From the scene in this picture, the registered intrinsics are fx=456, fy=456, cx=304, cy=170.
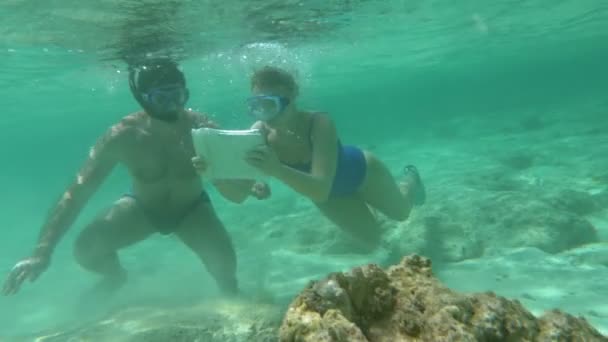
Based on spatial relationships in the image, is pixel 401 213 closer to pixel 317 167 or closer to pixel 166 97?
pixel 317 167

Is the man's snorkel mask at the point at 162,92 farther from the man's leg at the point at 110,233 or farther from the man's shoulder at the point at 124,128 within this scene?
the man's leg at the point at 110,233

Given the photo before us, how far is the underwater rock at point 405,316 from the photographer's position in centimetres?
225

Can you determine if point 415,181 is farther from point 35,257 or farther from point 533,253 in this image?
point 35,257

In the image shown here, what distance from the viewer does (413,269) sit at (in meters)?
2.98

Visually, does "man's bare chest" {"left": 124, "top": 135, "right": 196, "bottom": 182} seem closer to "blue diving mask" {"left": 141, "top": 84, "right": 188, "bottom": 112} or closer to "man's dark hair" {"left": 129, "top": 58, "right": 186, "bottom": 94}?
"blue diving mask" {"left": 141, "top": 84, "right": 188, "bottom": 112}

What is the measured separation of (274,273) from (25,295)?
24.2ft

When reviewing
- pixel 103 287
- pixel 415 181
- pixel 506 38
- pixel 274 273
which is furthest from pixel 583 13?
pixel 103 287

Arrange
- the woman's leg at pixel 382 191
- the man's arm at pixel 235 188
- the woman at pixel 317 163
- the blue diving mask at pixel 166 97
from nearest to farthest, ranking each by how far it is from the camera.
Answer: the woman at pixel 317 163
the man's arm at pixel 235 188
the blue diving mask at pixel 166 97
the woman's leg at pixel 382 191

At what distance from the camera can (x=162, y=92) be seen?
7887 mm

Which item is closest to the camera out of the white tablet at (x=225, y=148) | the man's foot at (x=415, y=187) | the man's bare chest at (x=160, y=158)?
the white tablet at (x=225, y=148)

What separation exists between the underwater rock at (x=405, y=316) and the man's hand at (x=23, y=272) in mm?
5787

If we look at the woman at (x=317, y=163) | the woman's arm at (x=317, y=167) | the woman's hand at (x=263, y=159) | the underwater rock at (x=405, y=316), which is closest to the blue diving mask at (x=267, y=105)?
the woman at (x=317, y=163)

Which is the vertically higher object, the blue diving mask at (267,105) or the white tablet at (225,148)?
the blue diving mask at (267,105)

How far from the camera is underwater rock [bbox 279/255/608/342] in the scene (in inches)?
88.7
